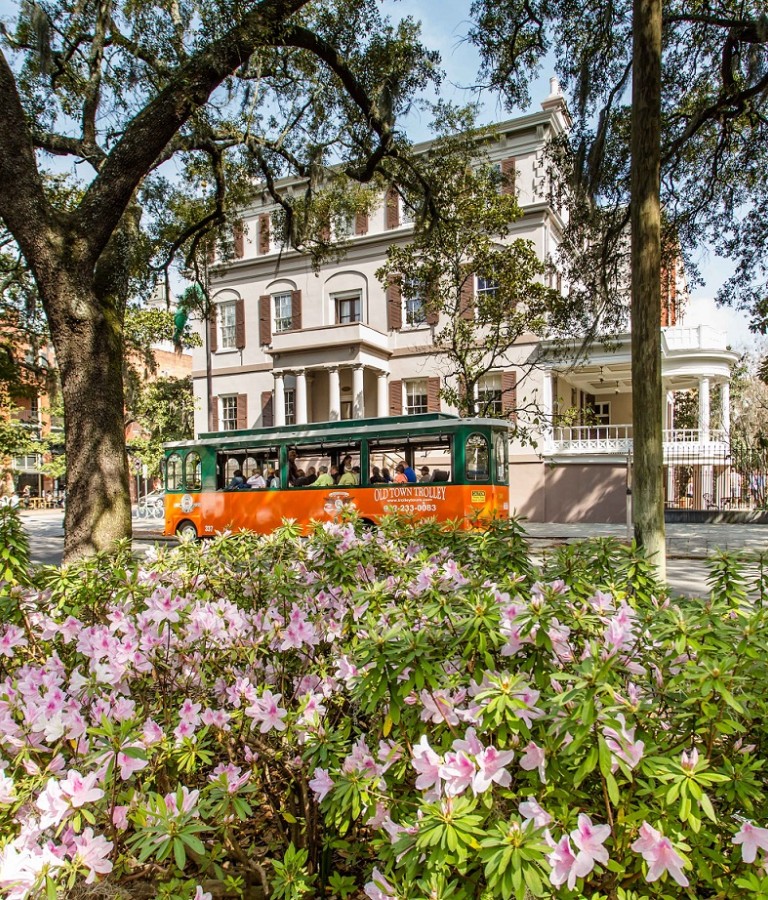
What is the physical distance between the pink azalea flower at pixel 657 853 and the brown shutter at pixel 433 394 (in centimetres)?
2402

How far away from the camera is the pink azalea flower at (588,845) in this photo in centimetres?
142

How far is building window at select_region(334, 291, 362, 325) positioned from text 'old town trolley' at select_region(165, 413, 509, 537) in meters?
12.2

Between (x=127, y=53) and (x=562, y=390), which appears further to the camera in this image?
(x=562, y=390)

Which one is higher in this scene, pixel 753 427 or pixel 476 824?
pixel 753 427

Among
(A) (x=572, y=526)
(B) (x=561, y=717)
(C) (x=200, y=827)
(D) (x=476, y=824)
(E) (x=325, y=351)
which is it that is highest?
(E) (x=325, y=351)

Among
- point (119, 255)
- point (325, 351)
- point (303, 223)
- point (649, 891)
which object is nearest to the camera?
point (649, 891)

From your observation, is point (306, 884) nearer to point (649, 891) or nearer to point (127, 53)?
point (649, 891)

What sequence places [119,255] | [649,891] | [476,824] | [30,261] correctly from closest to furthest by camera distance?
[476,824]
[649,891]
[30,261]
[119,255]

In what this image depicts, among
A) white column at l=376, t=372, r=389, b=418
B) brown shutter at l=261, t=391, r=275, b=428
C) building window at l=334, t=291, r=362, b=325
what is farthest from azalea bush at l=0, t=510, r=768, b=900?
brown shutter at l=261, t=391, r=275, b=428

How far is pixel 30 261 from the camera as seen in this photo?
235 inches

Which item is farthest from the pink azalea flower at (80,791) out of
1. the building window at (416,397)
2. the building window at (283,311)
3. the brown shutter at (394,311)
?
the building window at (283,311)

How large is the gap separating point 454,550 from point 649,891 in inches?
75.7

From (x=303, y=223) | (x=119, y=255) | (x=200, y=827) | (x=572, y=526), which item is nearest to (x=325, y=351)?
(x=572, y=526)

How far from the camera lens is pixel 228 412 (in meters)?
31.0
